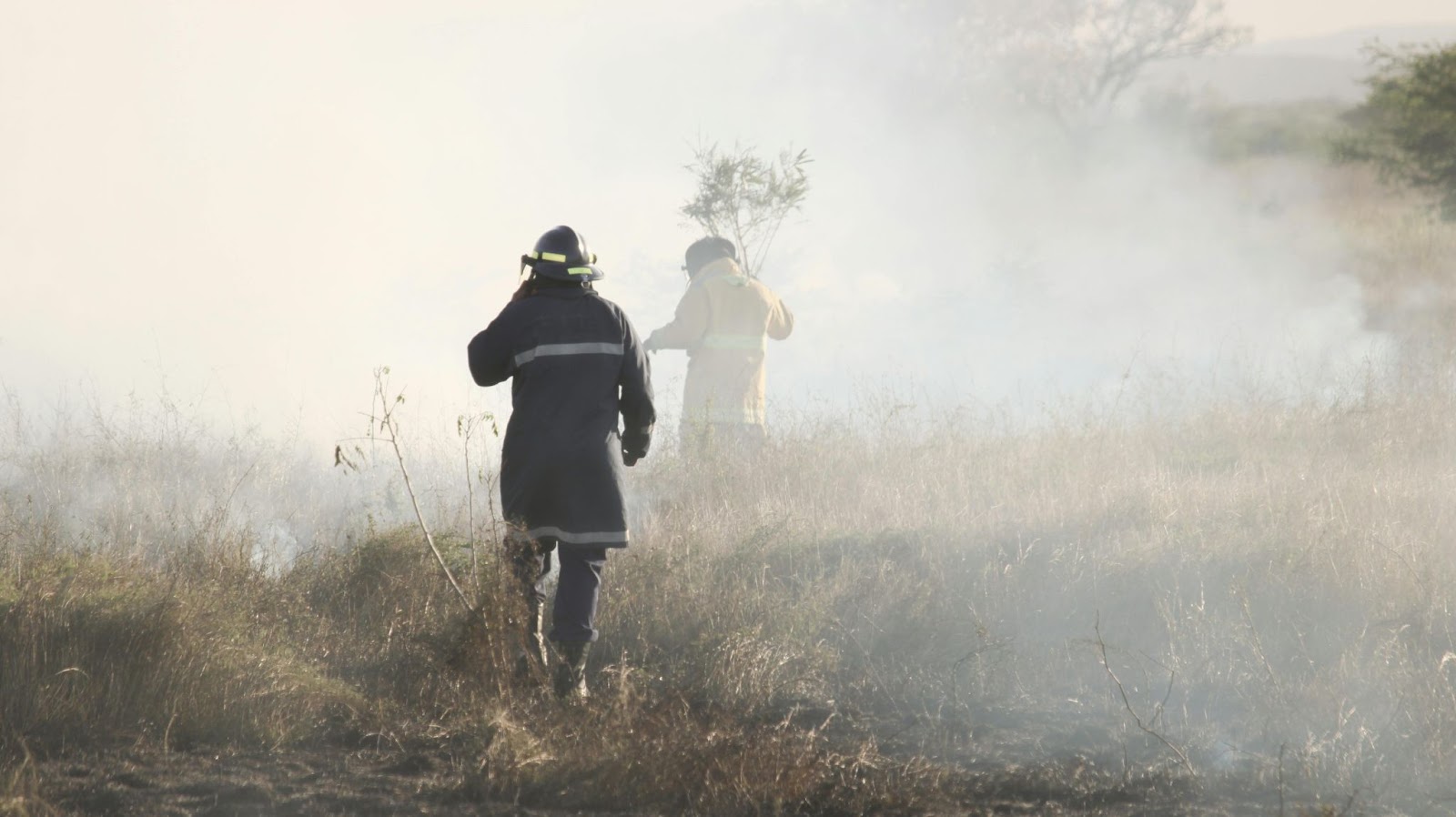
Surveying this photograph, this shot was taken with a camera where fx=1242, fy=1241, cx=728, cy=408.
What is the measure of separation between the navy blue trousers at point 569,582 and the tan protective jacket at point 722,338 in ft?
11.7

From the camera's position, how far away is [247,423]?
32.2ft

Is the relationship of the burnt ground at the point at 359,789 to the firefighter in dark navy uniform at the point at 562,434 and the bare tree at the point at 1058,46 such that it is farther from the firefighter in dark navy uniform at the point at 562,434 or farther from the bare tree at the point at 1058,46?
the bare tree at the point at 1058,46

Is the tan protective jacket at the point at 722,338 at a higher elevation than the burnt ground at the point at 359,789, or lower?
higher

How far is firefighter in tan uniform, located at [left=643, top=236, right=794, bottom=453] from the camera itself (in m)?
8.18

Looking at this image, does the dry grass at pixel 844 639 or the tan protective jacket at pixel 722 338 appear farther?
the tan protective jacket at pixel 722 338

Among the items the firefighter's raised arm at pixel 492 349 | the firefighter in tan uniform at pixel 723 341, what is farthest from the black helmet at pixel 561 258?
the firefighter in tan uniform at pixel 723 341

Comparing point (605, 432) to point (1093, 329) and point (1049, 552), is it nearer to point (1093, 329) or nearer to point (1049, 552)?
point (1049, 552)

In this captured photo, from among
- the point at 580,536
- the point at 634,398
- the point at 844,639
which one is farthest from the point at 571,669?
the point at 844,639

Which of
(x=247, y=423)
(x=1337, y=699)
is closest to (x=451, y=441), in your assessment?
(x=247, y=423)

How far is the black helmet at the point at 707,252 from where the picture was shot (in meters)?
8.36

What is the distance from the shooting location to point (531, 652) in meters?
4.34

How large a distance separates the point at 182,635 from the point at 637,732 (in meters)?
1.73

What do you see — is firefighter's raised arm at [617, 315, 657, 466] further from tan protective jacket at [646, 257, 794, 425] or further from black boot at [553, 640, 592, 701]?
tan protective jacket at [646, 257, 794, 425]

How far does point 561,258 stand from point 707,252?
3.89 m
